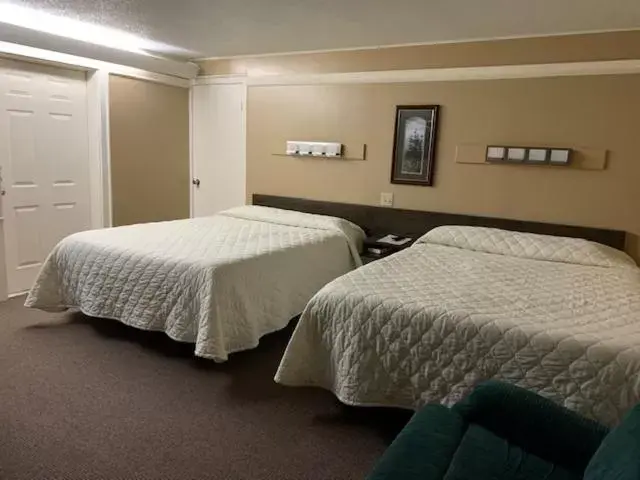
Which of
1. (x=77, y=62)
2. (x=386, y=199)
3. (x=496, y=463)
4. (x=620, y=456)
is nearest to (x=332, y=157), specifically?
(x=386, y=199)

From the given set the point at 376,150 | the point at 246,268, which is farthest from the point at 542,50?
the point at 246,268

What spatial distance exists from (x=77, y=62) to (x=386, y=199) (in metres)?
2.66

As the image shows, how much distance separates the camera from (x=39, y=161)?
3979mm

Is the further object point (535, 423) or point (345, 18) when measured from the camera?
point (345, 18)

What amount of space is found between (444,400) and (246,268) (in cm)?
131

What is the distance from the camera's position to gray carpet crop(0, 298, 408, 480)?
2.01 metres

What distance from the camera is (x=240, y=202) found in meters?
4.84

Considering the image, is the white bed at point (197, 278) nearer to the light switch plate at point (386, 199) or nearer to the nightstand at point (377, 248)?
the nightstand at point (377, 248)

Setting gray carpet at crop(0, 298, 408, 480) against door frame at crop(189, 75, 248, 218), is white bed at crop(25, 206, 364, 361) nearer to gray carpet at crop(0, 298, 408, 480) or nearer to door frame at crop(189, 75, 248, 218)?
gray carpet at crop(0, 298, 408, 480)

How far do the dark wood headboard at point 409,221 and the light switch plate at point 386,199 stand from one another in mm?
45

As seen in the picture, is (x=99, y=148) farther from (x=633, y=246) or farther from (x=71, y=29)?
(x=633, y=246)

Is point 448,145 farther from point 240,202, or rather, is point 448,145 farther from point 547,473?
point 547,473

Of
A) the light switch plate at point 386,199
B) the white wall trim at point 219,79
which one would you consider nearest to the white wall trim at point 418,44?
the white wall trim at point 219,79

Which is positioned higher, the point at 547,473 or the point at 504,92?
the point at 504,92
